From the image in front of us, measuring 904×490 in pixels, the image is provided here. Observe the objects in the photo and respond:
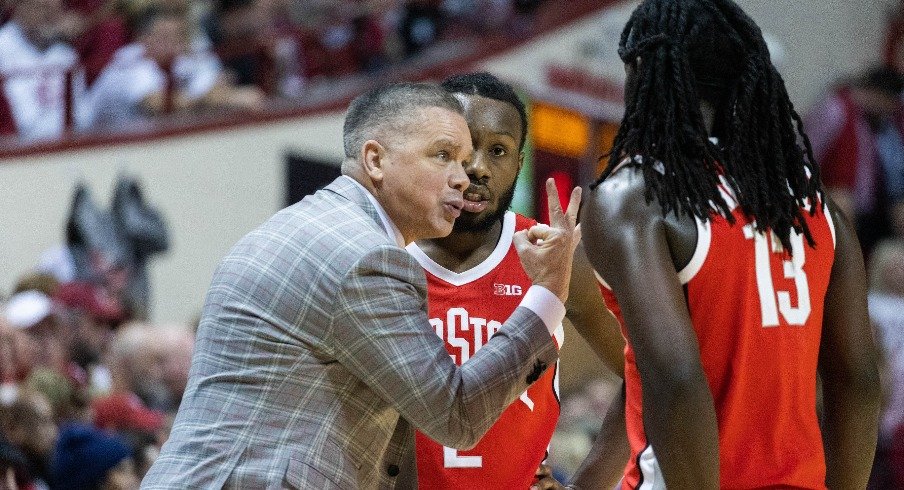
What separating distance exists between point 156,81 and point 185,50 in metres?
0.32

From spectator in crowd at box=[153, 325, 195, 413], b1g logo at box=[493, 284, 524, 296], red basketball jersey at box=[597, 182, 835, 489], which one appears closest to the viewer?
red basketball jersey at box=[597, 182, 835, 489]

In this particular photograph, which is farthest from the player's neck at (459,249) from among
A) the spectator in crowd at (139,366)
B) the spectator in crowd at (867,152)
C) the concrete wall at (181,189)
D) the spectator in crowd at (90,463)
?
the spectator in crowd at (867,152)

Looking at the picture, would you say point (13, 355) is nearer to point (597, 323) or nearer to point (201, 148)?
point (201, 148)

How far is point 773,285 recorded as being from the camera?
300 centimetres

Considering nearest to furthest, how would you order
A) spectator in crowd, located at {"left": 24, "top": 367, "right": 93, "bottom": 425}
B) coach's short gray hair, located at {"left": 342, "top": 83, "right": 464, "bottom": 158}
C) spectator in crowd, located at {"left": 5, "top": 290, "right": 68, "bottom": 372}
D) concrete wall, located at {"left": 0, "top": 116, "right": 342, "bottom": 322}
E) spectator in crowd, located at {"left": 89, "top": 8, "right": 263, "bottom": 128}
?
1. coach's short gray hair, located at {"left": 342, "top": 83, "right": 464, "bottom": 158}
2. spectator in crowd, located at {"left": 24, "top": 367, "right": 93, "bottom": 425}
3. spectator in crowd, located at {"left": 5, "top": 290, "right": 68, "bottom": 372}
4. concrete wall, located at {"left": 0, "top": 116, "right": 342, "bottom": 322}
5. spectator in crowd, located at {"left": 89, "top": 8, "right": 263, "bottom": 128}

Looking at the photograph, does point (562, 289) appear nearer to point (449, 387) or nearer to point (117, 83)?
point (449, 387)

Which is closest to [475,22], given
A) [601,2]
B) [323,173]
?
[601,2]

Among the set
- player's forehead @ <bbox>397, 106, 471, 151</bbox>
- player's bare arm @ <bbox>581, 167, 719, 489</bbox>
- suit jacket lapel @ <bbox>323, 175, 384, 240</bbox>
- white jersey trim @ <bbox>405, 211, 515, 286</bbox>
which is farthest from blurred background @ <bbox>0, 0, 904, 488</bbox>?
player's bare arm @ <bbox>581, 167, 719, 489</bbox>

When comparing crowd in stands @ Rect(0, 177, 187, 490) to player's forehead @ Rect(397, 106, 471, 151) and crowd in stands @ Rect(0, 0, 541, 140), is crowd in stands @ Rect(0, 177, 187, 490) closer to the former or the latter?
crowd in stands @ Rect(0, 0, 541, 140)

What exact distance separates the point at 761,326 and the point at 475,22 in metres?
9.20

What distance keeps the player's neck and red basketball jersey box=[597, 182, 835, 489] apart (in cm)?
96

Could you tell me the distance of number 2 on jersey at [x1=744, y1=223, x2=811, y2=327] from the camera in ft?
9.80

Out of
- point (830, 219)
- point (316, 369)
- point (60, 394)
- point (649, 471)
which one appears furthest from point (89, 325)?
point (830, 219)

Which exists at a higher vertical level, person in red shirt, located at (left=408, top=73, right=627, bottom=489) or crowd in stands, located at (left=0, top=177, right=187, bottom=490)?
person in red shirt, located at (left=408, top=73, right=627, bottom=489)
